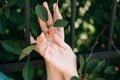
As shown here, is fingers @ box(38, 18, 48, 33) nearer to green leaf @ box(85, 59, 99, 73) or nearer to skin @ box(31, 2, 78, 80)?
skin @ box(31, 2, 78, 80)

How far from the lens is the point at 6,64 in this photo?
1.62 m

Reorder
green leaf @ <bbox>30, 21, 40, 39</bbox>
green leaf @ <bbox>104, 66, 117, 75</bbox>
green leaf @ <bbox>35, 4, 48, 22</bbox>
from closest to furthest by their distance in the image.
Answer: green leaf @ <bbox>35, 4, 48, 22</bbox>
green leaf @ <bbox>30, 21, 40, 39</bbox>
green leaf @ <bbox>104, 66, 117, 75</bbox>

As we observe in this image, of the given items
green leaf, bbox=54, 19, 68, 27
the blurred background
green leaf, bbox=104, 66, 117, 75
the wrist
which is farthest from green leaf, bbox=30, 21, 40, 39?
green leaf, bbox=104, 66, 117, 75

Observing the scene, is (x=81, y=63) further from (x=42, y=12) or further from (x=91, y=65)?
(x=42, y=12)

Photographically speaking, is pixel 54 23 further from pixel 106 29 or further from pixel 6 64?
pixel 106 29

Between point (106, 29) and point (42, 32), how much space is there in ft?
2.03

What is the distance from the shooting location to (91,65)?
5.40 feet

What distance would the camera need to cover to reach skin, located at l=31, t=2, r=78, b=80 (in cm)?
155

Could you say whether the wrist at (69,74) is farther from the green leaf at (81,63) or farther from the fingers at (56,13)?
the fingers at (56,13)

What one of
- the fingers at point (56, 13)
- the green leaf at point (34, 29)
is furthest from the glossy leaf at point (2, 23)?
the fingers at point (56, 13)

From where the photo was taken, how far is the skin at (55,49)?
1.55 meters

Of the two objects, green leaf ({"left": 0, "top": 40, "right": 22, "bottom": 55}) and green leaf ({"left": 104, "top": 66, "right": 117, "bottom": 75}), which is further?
green leaf ({"left": 104, "top": 66, "right": 117, "bottom": 75})

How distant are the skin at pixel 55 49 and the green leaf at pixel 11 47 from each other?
0.08 m

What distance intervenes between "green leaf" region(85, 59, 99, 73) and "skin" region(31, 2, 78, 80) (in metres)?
0.06
